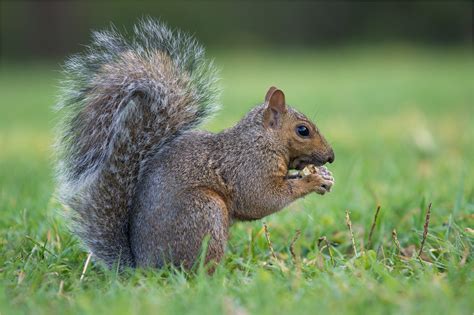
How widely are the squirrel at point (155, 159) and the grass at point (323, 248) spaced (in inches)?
5.7

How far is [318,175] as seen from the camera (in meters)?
3.28

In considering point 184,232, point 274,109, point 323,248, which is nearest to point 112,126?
point 184,232

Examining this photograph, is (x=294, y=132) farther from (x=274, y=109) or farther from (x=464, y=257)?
(x=464, y=257)

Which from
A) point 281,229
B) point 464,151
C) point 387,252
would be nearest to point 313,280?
point 387,252

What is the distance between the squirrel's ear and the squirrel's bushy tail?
35 cm

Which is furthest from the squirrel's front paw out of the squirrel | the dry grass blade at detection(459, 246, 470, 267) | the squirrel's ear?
the dry grass blade at detection(459, 246, 470, 267)

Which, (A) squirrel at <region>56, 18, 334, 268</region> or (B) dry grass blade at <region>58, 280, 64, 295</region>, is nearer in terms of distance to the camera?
(B) dry grass blade at <region>58, 280, 64, 295</region>

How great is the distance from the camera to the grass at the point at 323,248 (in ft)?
7.31

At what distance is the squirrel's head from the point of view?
10.8 ft

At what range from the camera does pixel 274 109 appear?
3309mm

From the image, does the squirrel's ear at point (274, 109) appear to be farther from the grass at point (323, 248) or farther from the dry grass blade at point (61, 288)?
the dry grass blade at point (61, 288)

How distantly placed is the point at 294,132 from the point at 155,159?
705mm

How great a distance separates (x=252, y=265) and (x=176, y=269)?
1.09 feet

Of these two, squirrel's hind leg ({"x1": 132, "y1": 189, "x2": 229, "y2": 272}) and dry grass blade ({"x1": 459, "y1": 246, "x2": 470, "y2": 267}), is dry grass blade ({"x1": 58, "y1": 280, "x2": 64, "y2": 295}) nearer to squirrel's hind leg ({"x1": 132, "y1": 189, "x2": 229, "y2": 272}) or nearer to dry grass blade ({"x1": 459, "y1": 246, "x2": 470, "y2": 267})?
squirrel's hind leg ({"x1": 132, "y1": 189, "x2": 229, "y2": 272})
